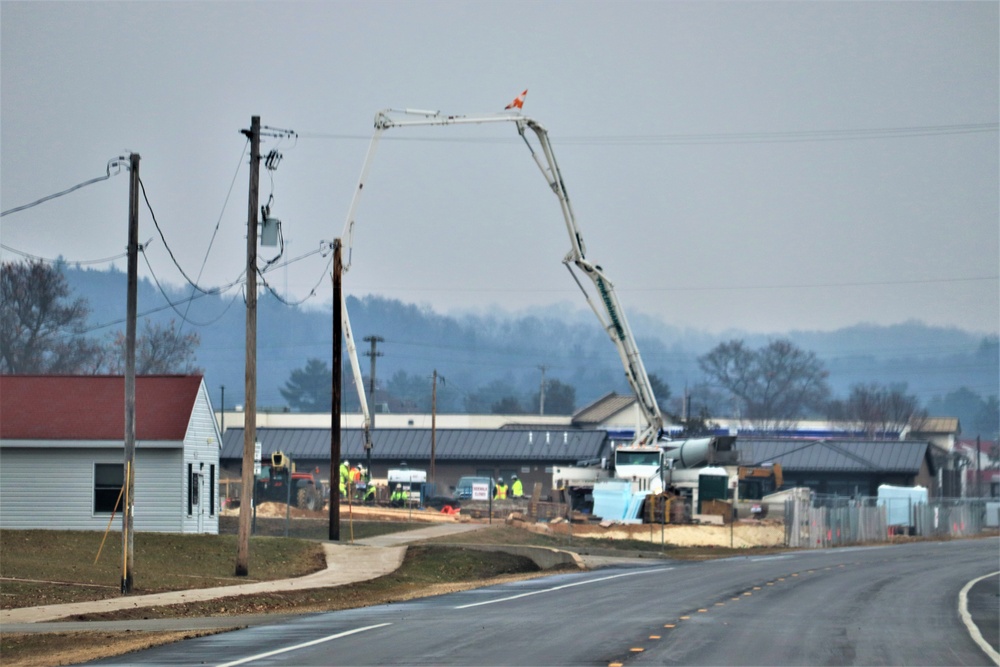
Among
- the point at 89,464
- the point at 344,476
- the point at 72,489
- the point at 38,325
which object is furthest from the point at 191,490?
the point at 38,325

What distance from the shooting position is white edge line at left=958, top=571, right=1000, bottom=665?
61.3 ft

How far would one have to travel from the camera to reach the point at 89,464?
39.4 meters

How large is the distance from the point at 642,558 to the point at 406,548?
9660mm

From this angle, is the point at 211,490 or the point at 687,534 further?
the point at 687,534

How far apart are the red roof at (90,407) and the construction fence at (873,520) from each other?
95.1ft

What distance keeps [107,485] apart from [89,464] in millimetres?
826

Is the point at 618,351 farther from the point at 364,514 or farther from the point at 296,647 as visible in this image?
the point at 296,647

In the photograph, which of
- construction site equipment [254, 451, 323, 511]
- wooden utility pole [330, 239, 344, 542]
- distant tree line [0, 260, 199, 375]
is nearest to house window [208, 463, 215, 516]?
wooden utility pole [330, 239, 344, 542]

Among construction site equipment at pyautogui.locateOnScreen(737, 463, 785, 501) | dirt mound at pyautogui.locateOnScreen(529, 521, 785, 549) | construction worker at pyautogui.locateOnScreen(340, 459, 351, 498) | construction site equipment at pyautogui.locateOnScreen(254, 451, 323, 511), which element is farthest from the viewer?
construction site equipment at pyautogui.locateOnScreen(737, 463, 785, 501)

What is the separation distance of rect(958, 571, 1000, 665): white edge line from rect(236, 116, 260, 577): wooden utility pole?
51.8 feet

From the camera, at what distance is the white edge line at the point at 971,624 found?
18.7 metres

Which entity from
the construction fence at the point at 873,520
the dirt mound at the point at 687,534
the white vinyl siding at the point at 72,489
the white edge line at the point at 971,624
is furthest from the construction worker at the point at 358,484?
the white edge line at the point at 971,624

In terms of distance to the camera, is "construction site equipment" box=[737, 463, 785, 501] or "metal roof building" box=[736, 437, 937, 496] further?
"metal roof building" box=[736, 437, 937, 496]

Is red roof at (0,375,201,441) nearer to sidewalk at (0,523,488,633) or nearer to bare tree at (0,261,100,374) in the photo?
sidewalk at (0,523,488,633)
